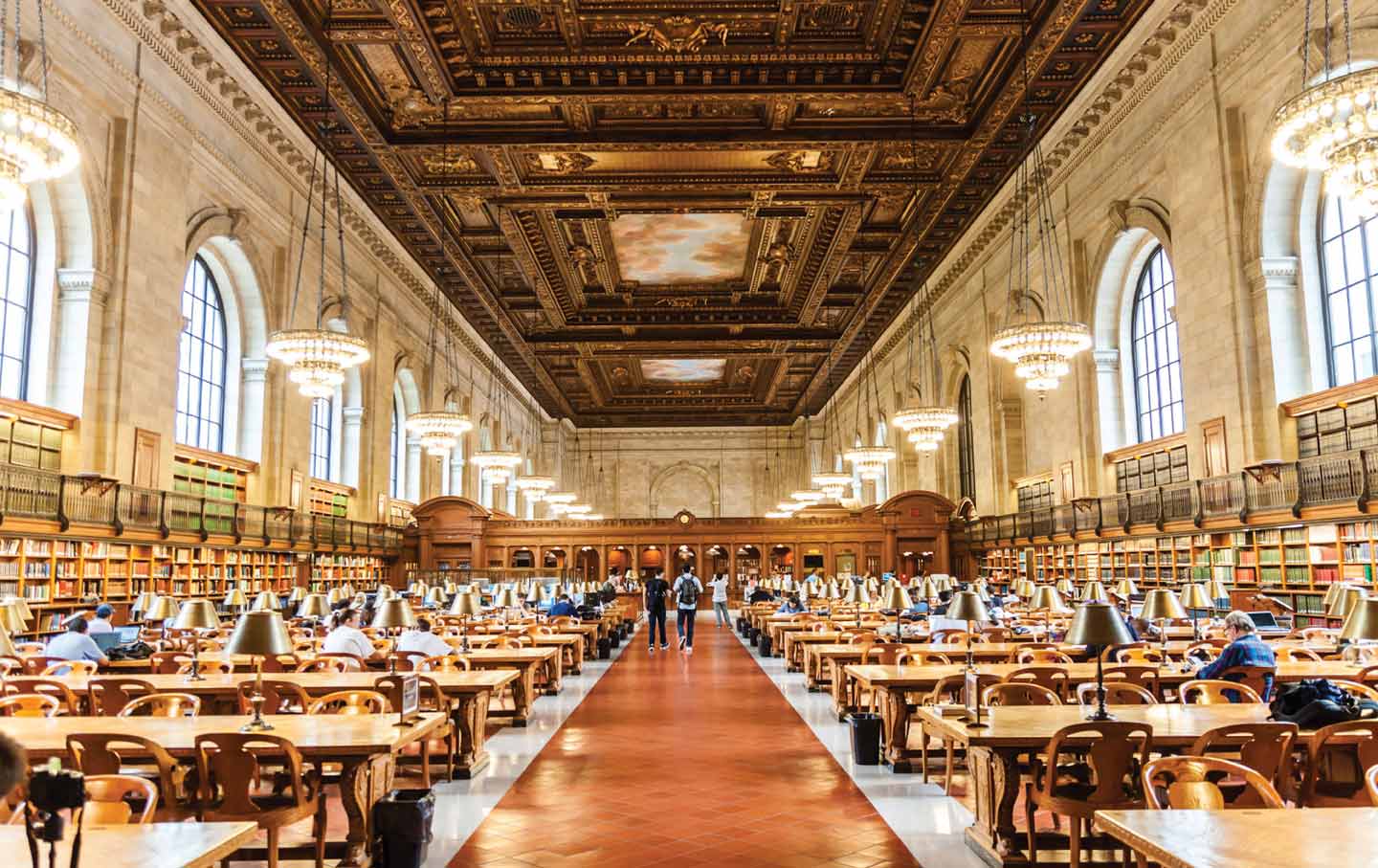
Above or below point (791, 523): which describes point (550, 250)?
above

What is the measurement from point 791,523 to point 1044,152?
1558 cm

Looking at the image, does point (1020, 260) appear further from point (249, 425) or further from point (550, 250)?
point (249, 425)

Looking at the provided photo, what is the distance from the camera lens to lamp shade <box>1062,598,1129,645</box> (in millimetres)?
5082

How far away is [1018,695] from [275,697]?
5.02 metres

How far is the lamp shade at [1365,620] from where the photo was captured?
4.96 meters

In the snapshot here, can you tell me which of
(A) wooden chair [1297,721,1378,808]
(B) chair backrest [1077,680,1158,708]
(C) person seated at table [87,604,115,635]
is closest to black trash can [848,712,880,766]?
(B) chair backrest [1077,680,1158,708]

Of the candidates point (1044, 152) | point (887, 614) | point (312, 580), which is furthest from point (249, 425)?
point (1044, 152)

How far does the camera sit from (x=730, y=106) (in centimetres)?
1534

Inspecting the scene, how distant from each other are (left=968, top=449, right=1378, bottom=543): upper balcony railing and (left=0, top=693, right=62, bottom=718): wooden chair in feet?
39.7

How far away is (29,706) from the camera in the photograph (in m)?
6.37

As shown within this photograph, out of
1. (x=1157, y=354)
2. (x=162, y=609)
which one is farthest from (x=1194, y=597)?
(x=162, y=609)

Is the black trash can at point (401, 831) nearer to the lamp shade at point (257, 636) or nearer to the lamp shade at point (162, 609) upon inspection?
the lamp shade at point (257, 636)

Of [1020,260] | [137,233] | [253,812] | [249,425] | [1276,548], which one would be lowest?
[253,812]

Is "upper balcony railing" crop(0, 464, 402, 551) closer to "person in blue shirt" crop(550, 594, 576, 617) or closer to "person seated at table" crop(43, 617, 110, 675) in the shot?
"person seated at table" crop(43, 617, 110, 675)
